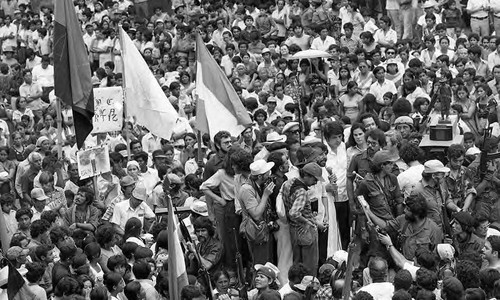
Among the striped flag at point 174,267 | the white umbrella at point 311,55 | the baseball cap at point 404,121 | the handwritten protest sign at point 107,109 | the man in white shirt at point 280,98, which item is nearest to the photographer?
the striped flag at point 174,267

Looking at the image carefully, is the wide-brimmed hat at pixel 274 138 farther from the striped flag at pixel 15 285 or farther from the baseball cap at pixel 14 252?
the striped flag at pixel 15 285

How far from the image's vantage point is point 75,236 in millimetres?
16047

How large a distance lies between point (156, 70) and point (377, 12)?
16.7ft

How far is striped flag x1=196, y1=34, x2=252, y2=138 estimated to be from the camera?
1819cm

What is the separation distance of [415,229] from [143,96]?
5.96 metres

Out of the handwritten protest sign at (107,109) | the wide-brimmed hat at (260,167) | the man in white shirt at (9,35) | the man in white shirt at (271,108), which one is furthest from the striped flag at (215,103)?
the man in white shirt at (9,35)

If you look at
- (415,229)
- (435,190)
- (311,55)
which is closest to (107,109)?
(311,55)

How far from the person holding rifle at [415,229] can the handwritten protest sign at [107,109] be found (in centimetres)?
558

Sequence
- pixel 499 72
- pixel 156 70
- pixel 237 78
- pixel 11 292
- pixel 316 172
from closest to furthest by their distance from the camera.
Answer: pixel 11 292
pixel 316 172
pixel 499 72
pixel 237 78
pixel 156 70

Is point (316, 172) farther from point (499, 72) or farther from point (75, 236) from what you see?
point (499, 72)

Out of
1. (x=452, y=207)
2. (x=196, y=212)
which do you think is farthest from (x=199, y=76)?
(x=452, y=207)

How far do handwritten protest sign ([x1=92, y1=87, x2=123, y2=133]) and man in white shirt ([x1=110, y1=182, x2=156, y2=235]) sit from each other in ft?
8.27

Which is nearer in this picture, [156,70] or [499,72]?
[499,72]

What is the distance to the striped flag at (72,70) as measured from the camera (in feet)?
56.1
